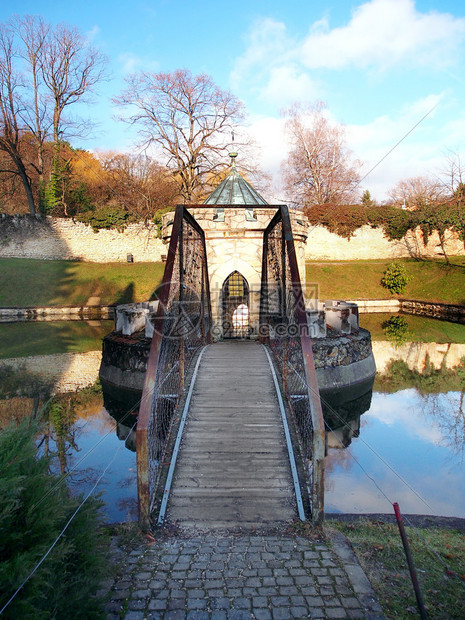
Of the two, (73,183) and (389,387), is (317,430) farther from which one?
(73,183)

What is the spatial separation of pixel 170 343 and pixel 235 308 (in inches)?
254

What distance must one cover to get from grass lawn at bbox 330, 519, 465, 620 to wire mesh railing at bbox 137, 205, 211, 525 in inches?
74.9

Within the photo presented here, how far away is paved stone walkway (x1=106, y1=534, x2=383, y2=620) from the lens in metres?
2.71

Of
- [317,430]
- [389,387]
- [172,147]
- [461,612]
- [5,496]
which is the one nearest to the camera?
[5,496]

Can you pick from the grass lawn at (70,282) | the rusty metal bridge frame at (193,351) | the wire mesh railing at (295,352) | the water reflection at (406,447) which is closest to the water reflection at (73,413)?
the rusty metal bridge frame at (193,351)

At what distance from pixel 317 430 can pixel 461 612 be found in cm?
161

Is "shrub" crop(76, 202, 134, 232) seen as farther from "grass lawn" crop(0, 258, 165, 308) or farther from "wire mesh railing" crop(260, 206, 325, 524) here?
"wire mesh railing" crop(260, 206, 325, 524)

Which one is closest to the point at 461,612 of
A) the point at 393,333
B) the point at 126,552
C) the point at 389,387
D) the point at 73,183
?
the point at 126,552

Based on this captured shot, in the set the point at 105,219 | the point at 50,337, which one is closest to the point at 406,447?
the point at 50,337

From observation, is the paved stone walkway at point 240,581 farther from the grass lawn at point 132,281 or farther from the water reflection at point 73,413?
the grass lawn at point 132,281

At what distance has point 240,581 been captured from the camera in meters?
2.97

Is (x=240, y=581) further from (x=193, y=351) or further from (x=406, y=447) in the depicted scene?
(x=406, y=447)

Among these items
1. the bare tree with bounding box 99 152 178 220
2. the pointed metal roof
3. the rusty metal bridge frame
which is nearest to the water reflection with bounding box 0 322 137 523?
the rusty metal bridge frame

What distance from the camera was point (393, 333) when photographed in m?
18.3
